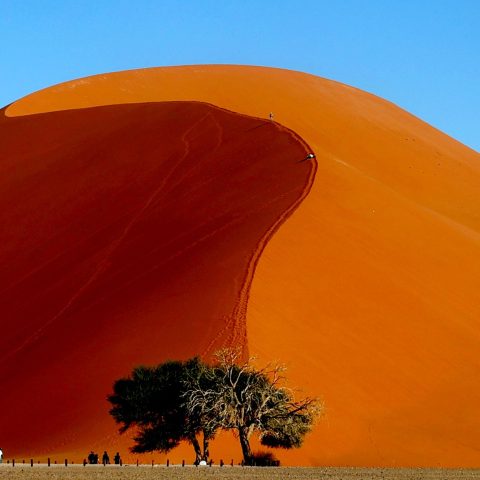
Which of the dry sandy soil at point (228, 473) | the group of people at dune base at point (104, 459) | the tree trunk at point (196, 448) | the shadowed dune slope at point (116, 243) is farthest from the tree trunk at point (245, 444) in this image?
the shadowed dune slope at point (116, 243)

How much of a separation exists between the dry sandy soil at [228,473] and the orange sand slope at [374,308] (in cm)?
322

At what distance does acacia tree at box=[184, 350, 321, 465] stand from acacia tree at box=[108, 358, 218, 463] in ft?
1.63

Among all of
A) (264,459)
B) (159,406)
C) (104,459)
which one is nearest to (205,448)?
(264,459)

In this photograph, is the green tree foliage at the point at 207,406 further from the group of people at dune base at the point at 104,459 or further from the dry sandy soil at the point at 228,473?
the dry sandy soil at the point at 228,473

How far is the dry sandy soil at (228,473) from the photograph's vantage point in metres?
30.7

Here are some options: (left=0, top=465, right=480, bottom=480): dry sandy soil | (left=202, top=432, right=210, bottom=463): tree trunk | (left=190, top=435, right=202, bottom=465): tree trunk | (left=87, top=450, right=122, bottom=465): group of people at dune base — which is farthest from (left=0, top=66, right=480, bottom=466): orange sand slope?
(left=87, top=450, right=122, bottom=465): group of people at dune base

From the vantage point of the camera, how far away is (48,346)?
44.2m

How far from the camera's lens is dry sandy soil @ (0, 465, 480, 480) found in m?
30.7

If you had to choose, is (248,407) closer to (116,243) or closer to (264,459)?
(264,459)

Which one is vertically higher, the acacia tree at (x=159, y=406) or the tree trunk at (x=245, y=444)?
the acacia tree at (x=159, y=406)

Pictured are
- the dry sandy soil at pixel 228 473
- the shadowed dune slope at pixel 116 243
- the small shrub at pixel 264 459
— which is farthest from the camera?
the shadowed dune slope at pixel 116 243

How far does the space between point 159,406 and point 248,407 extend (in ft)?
10.5

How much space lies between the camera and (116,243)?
4978 centimetres

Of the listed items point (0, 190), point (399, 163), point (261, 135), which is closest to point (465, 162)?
point (399, 163)
